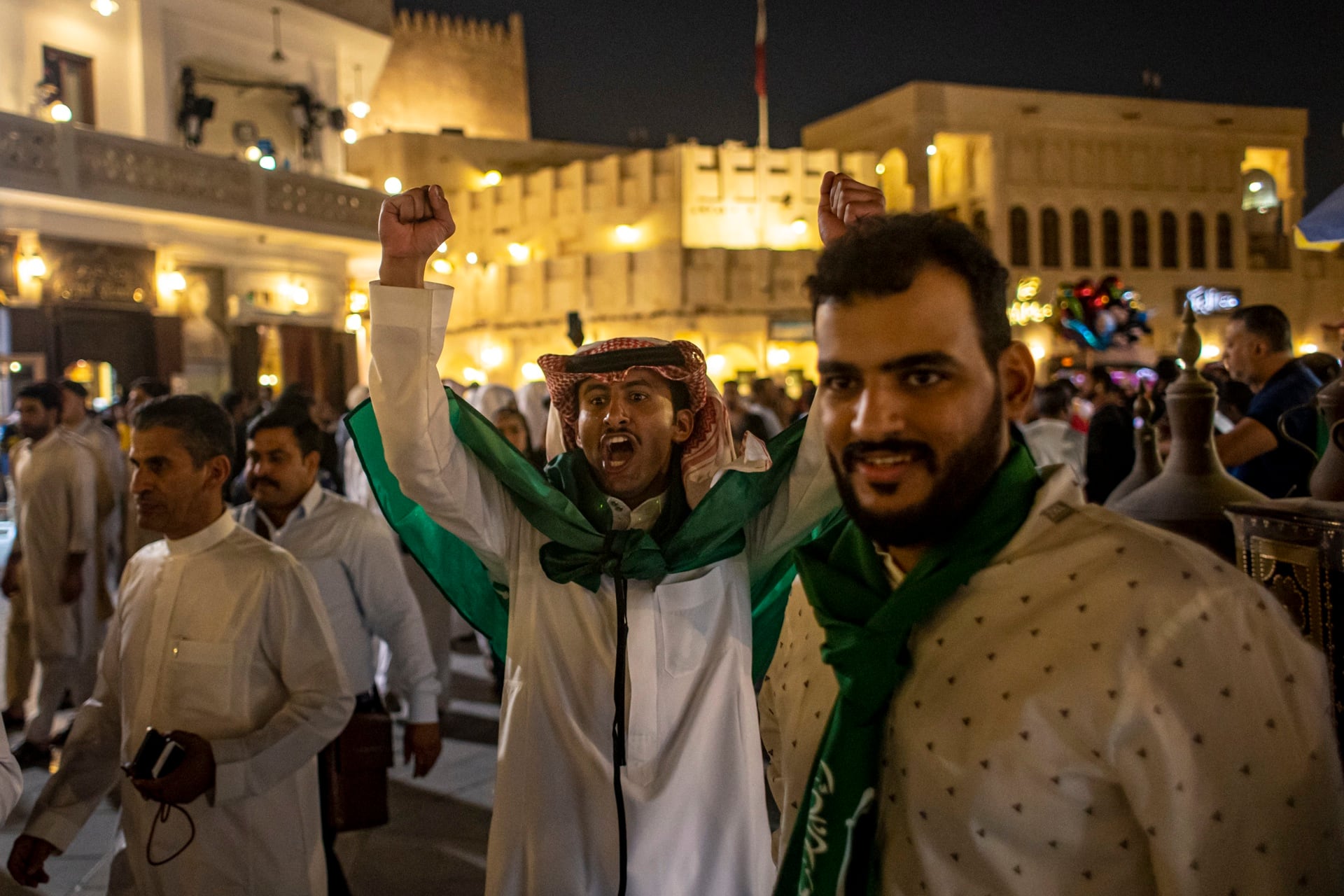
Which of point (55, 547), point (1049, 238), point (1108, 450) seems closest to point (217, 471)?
point (55, 547)

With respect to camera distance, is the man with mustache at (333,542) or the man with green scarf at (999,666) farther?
the man with mustache at (333,542)

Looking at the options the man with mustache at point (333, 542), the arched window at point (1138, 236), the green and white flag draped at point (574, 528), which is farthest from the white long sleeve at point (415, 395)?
the arched window at point (1138, 236)

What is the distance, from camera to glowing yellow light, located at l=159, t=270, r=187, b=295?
14.0 m

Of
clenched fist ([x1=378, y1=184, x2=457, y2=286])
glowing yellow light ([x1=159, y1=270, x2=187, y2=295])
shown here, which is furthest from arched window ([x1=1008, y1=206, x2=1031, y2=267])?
clenched fist ([x1=378, y1=184, x2=457, y2=286])

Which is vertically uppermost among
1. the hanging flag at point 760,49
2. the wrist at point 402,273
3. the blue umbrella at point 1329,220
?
the hanging flag at point 760,49

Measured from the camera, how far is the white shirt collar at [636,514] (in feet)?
7.31

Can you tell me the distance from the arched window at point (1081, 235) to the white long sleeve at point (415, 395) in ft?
108

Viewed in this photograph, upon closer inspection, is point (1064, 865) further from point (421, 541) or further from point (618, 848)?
point (421, 541)

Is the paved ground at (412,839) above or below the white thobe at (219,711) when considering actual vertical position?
below

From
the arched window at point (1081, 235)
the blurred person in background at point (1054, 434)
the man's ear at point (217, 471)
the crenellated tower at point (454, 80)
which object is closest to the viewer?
the man's ear at point (217, 471)

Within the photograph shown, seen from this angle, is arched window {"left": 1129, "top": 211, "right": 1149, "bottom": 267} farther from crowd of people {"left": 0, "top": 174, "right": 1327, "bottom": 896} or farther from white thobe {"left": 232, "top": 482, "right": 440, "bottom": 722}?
white thobe {"left": 232, "top": 482, "right": 440, "bottom": 722}

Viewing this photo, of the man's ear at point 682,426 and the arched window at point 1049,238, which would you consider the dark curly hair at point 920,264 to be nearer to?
the man's ear at point 682,426

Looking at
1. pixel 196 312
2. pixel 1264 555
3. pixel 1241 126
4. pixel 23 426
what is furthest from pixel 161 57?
pixel 1241 126

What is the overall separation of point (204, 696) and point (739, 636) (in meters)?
1.24
